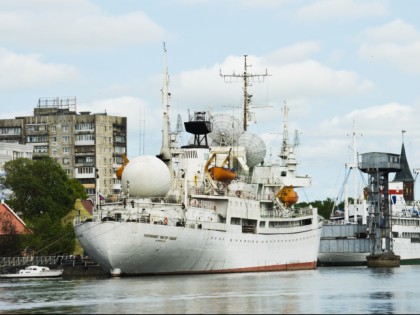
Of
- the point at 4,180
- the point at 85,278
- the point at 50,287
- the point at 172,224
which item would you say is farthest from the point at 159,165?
the point at 4,180

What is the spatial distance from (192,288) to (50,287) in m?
15.6

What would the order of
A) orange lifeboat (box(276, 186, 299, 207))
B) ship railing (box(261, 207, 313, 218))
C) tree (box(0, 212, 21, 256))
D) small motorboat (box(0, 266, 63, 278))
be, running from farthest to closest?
orange lifeboat (box(276, 186, 299, 207))
ship railing (box(261, 207, 313, 218))
tree (box(0, 212, 21, 256))
small motorboat (box(0, 266, 63, 278))

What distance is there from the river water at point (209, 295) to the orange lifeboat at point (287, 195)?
2812cm

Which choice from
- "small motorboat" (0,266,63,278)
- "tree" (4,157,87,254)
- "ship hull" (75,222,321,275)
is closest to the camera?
"ship hull" (75,222,321,275)

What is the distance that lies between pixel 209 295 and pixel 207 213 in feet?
134

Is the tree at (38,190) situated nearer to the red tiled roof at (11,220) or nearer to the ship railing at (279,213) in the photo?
the red tiled roof at (11,220)

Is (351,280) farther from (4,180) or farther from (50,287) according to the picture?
(4,180)

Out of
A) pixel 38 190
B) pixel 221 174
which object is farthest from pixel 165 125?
pixel 38 190

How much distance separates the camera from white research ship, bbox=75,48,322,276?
413 feet

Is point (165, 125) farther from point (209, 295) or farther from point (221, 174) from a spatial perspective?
point (209, 295)

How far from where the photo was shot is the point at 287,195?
159 metres

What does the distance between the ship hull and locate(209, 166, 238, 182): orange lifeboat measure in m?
7.09

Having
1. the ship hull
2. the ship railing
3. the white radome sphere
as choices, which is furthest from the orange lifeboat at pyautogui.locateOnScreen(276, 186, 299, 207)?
the white radome sphere

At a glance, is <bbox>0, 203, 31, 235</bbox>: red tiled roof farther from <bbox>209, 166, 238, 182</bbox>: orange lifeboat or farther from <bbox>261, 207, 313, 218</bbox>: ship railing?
<bbox>261, 207, 313, 218</bbox>: ship railing
